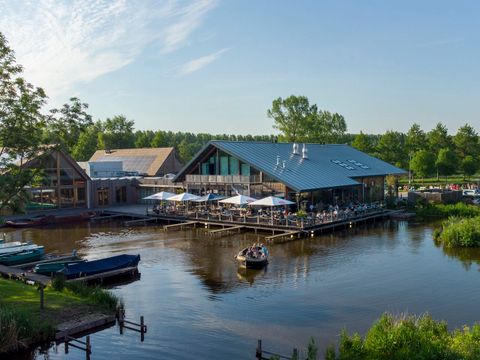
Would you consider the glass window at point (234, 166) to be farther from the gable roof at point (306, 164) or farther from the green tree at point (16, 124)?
the green tree at point (16, 124)

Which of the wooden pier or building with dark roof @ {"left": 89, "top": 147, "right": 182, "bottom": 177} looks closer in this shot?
the wooden pier

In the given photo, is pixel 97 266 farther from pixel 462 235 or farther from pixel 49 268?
pixel 462 235

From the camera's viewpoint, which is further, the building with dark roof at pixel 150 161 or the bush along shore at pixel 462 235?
the building with dark roof at pixel 150 161

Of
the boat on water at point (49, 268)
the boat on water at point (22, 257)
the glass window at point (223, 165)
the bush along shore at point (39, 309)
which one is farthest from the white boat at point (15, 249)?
the glass window at point (223, 165)

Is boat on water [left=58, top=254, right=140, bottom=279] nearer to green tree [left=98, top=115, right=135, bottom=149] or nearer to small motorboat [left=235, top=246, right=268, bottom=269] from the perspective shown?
small motorboat [left=235, top=246, right=268, bottom=269]

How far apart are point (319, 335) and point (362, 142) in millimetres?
59567

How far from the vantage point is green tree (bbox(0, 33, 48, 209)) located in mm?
17945

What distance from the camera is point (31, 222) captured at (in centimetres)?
4097

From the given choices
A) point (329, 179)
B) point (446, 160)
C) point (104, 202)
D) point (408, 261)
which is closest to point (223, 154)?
point (329, 179)

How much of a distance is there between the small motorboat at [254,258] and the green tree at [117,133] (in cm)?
7461

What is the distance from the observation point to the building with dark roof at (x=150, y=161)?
59.3m

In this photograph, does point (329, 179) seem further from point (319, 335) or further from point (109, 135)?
point (109, 135)

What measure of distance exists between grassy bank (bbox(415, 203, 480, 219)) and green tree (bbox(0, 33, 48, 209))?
3162cm

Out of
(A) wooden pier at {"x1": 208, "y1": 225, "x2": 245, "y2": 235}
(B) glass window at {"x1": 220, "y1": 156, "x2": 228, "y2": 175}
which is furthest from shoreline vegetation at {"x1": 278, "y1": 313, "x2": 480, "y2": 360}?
(B) glass window at {"x1": 220, "y1": 156, "x2": 228, "y2": 175}
